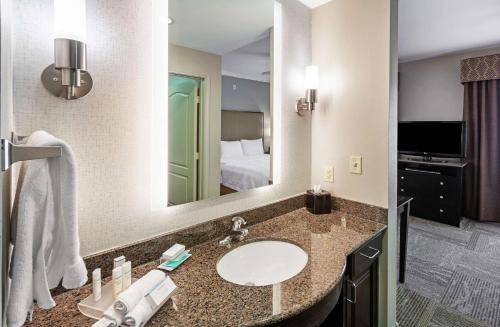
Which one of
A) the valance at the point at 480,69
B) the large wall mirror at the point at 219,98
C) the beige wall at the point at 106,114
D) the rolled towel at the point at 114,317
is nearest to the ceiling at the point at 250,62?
the large wall mirror at the point at 219,98

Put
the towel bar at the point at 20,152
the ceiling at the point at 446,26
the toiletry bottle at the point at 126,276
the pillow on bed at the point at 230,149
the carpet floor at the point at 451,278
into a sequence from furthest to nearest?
the ceiling at the point at 446,26 → the carpet floor at the point at 451,278 → the pillow on bed at the point at 230,149 → the toiletry bottle at the point at 126,276 → the towel bar at the point at 20,152

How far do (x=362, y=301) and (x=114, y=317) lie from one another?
1.22 m

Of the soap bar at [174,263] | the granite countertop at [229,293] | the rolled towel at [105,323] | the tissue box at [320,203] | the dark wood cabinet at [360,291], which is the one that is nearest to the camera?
the rolled towel at [105,323]

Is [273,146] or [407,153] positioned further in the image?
[407,153]

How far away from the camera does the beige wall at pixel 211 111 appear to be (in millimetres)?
1255

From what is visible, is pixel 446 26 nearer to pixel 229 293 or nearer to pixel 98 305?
pixel 229 293

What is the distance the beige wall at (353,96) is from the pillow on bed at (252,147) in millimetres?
447

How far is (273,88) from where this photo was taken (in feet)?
5.19

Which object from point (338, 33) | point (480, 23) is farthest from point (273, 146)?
point (480, 23)

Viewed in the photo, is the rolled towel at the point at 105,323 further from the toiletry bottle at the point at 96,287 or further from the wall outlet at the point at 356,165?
the wall outlet at the point at 356,165

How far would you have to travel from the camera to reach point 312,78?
5.33 feet

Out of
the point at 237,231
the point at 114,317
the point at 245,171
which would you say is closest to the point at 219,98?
the point at 245,171

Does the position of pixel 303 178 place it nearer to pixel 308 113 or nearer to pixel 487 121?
pixel 308 113

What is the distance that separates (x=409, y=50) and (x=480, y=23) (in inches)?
38.6
